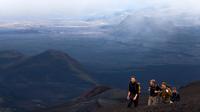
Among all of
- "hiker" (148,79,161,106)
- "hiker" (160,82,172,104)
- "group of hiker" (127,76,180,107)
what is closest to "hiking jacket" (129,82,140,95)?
"group of hiker" (127,76,180,107)

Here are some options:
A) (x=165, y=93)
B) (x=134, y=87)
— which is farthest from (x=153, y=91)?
(x=134, y=87)

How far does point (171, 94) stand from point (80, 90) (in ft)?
498

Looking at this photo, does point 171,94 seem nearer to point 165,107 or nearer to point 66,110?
point 165,107

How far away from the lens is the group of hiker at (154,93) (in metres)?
37.6

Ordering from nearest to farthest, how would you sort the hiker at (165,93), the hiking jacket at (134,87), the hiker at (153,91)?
the hiking jacket at (134,87)
the hiker at (153,91)
the hiker at (165,93)

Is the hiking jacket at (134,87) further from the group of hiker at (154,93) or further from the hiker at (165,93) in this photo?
A: the hiker at (165,93)

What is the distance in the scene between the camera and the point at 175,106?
39.3 m

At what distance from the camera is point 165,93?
39406 millimetres

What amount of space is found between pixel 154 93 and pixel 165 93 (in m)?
1.15

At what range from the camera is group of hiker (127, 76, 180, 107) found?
123 feet

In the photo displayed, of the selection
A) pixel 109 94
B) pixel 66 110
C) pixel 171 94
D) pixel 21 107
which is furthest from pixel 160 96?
pixel 21 107

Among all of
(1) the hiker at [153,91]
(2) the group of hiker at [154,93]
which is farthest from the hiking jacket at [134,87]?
(1) the hiker at [153,91]

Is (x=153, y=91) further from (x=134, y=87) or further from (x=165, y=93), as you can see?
(x=134, y=87)

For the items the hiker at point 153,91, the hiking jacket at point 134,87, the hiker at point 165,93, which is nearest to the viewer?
the hiking jacket at point 134,87
